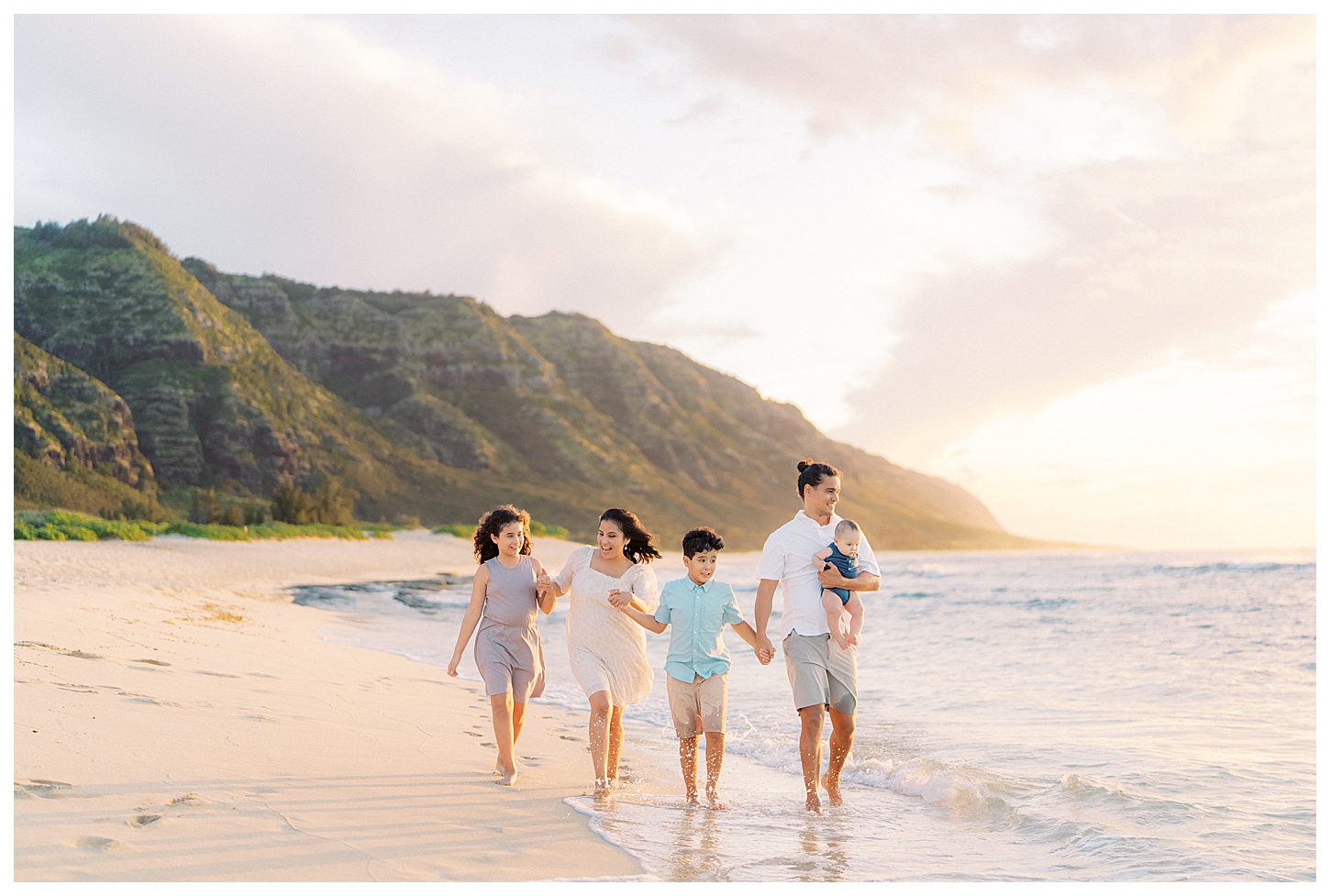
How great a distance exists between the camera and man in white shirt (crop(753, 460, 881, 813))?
544 centimetres

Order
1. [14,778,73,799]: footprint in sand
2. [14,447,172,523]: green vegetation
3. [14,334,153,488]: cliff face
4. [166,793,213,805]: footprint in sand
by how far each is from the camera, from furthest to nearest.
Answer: [14,334,153,488]: cliff face
[14,447,172,523]: green vegetation
[166,793,213,805]: footprint in sand
[14,778,73,799]: footprint in sand

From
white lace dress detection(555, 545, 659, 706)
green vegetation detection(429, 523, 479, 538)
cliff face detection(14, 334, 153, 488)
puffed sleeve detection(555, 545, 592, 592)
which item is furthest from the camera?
cliff face detection(14, 334, 153, 488)

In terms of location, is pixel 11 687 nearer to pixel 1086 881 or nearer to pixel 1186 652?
pixel 1086 881

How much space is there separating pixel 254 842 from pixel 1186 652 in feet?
48.3

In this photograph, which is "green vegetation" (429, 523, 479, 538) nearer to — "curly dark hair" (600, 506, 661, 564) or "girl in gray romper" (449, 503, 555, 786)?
"girl in gray romper" (449, 503, 555, 786)

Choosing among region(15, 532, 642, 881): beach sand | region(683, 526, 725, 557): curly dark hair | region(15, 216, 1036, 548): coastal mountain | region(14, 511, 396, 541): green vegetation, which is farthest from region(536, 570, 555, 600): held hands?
region(15, 216, 1036, 548): coastal mountain

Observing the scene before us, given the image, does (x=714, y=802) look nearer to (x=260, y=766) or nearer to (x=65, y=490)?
(x=260, y=766)

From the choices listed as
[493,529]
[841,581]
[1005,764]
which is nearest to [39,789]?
[493,529]

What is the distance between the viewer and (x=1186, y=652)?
46.5 ft

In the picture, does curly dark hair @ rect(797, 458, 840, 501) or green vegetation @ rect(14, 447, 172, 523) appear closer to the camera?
curly dark hair @ rect(797, 458, 840, 501)

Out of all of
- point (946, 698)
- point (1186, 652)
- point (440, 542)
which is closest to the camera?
point (946, 698)

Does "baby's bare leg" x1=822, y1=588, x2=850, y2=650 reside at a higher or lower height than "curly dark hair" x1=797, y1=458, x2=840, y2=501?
lower

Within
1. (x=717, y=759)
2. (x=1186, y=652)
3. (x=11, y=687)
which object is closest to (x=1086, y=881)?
(x=717, y=759)

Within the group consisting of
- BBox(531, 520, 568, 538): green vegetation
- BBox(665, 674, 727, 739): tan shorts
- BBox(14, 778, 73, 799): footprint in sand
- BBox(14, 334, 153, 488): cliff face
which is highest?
BBox(14, 334, 153, 488): cliff face
